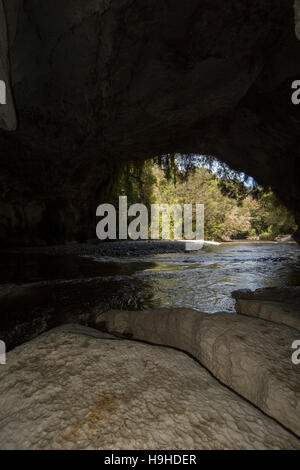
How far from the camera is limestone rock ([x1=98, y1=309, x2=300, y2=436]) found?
935 millimetres

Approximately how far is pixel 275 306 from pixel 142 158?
26.8ft

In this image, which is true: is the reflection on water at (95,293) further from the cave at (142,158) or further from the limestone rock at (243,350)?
the limestone rock at (243,350)

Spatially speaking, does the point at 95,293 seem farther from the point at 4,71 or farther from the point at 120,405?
the point at 4,71

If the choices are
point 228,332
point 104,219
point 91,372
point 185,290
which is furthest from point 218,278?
point 104,219

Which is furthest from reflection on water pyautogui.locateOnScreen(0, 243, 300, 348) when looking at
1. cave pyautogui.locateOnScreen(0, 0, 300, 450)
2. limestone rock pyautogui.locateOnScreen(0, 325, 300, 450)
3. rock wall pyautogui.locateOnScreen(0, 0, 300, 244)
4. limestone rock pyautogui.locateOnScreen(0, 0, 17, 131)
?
rock wall pyautogui.locateOnScreen(0, 0, 300, 244)

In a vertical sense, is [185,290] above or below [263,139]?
below

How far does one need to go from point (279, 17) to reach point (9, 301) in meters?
6.27

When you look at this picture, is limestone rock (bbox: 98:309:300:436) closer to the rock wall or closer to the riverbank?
the rock wall

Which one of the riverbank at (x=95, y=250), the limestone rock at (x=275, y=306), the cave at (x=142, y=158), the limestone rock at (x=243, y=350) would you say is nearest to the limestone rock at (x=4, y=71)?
the cave at (x=142, y=158)

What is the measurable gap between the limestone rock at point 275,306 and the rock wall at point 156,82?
14.1ft

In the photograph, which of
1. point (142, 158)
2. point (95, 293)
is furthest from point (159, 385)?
point (142, 158)

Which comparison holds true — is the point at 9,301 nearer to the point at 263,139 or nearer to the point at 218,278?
the point at 218,278

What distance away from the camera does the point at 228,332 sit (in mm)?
1442

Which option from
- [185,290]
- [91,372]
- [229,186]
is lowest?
[185,290]
